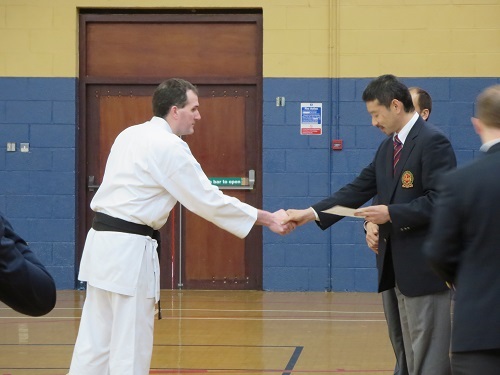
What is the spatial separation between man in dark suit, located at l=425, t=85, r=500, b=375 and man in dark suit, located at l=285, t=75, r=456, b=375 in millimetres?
1307

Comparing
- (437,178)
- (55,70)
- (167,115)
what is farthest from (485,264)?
(55,70)

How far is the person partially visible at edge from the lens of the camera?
190 inches

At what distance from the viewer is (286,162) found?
11.5m

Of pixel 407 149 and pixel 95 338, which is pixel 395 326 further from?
pixel 95 338

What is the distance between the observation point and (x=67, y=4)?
37.8ft

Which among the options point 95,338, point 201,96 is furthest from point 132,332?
point 201,96

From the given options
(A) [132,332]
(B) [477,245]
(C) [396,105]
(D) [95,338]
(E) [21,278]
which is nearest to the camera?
(E) [21,278]

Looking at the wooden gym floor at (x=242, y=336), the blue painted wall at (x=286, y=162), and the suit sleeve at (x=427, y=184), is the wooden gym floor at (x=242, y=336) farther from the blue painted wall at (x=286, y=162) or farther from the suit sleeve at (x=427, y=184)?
the suit sleeve at (x=427, y=184)

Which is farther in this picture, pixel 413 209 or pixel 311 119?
pixel 311 119

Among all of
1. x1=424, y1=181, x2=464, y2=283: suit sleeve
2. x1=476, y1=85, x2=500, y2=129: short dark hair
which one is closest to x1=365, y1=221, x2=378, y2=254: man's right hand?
x1=424, y1=181, x2=464, y2=283: suit sleeve

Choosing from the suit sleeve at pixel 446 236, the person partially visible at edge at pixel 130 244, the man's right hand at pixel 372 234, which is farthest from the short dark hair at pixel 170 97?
the suit sleeve at pixel 446 236

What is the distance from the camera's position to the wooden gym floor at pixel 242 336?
7062 millimetres

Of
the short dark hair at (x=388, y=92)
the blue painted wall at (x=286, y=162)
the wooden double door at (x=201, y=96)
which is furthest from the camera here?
the wooden double door at (x=201, y=96)

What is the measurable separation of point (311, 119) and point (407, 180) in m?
6.54
